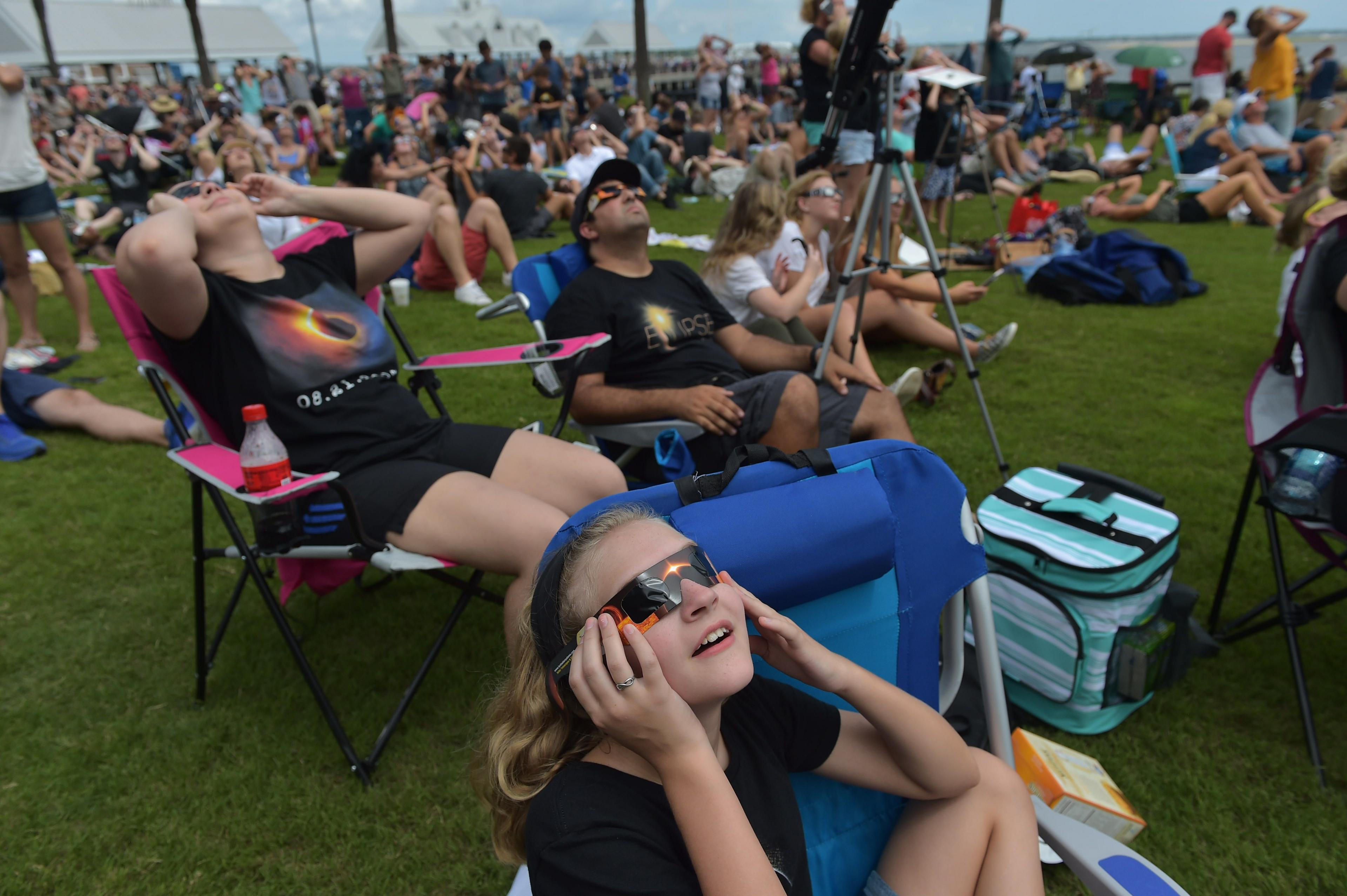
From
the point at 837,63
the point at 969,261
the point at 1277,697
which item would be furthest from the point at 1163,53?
the point at 1277,697

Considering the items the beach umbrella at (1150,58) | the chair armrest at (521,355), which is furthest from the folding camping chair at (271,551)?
the beach umbrella at (1150,58)

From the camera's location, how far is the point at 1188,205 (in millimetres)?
9109

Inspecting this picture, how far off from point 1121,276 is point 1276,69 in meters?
6.17

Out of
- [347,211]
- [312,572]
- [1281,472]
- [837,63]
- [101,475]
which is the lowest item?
[101,475]

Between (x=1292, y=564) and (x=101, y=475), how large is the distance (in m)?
5.15

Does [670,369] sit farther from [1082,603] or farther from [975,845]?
[975,845]

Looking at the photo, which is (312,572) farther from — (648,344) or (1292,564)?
(1292,564)

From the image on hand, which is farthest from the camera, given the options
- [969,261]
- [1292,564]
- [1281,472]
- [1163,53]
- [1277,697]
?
[1163,53]

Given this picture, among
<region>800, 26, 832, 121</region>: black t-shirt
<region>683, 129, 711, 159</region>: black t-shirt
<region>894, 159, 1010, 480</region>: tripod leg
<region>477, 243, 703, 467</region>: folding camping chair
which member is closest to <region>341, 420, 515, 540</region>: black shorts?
<region>477, 243, 703, 467</region>: folding camping chair

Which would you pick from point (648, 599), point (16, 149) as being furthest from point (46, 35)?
point (648, 599)

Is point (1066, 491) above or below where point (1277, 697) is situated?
above

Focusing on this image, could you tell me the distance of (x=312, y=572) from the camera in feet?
7.37

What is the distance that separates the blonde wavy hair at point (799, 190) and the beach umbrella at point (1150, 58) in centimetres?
1585

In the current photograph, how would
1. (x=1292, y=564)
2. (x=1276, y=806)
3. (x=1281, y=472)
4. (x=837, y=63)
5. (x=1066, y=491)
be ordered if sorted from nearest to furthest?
(x=1276, y=806)
(x=1281, y=472)
(x=1066, y=491)
(x=1292, y=564)
(x=837, y=63)
